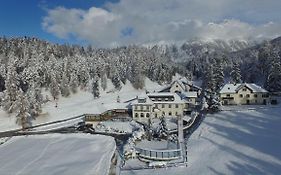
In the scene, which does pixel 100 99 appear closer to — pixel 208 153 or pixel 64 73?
pixel 64 73

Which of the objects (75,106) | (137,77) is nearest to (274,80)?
(75,106)

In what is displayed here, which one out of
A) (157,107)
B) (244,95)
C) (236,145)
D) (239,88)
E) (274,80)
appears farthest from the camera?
(274,80)

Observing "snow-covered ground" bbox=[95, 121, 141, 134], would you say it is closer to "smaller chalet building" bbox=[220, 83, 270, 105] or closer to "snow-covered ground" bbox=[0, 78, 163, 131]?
"snow-covered ground" bbox=[0, 78, 163, 131]

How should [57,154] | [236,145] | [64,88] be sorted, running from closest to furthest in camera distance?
[236,145], [57,154], [64,88]

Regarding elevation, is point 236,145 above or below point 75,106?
below

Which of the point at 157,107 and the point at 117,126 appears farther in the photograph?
the point at 157,107

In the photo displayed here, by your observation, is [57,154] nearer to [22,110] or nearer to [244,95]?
[22,110]

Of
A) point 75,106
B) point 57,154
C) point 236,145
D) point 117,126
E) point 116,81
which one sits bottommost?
point 57,154
